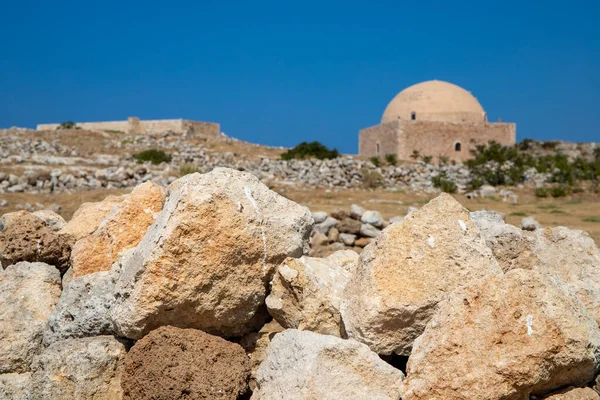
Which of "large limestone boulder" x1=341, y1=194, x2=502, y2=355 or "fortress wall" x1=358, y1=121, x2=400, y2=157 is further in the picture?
"fortress wall" x1=358, y1=121, x2=400, y2=157

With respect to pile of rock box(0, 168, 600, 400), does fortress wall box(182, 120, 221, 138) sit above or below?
above

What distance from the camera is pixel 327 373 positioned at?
112 inches

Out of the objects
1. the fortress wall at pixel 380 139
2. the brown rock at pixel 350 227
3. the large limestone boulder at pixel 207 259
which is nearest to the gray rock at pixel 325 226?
the brown rock at pixel 350 227

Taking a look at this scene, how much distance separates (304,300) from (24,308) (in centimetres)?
198

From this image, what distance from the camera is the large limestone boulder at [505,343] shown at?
268 cm

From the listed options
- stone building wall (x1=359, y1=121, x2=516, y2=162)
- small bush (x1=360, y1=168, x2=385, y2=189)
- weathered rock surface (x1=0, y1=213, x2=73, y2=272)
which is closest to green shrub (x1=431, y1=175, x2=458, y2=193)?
small bush (x1=360, y1=168, x2=385, y2=189)

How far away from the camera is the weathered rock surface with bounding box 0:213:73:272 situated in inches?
166

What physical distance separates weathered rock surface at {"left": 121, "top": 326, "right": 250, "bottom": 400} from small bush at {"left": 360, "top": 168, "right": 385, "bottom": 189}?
1649 centimetres

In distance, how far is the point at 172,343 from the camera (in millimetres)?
3201

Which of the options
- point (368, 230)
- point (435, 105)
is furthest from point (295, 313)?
point (435, 105)

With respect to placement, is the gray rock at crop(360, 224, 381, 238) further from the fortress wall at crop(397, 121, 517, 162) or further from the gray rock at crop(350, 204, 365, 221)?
the fortress wall at crop(397, 121, 517, 162)

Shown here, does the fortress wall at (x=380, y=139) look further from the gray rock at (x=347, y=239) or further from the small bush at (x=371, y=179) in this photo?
the gray rock at (x=347, y=239)

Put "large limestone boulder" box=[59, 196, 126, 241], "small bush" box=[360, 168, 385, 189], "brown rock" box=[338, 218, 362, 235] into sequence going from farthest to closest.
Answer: "small bush" box=[360, 168, 385, 189] → "brown rock" box=[338, 218, 362, 235] → "large limestone boulder" box=[59, 196, 126, 241]

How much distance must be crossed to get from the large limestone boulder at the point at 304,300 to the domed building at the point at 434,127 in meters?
29.7
